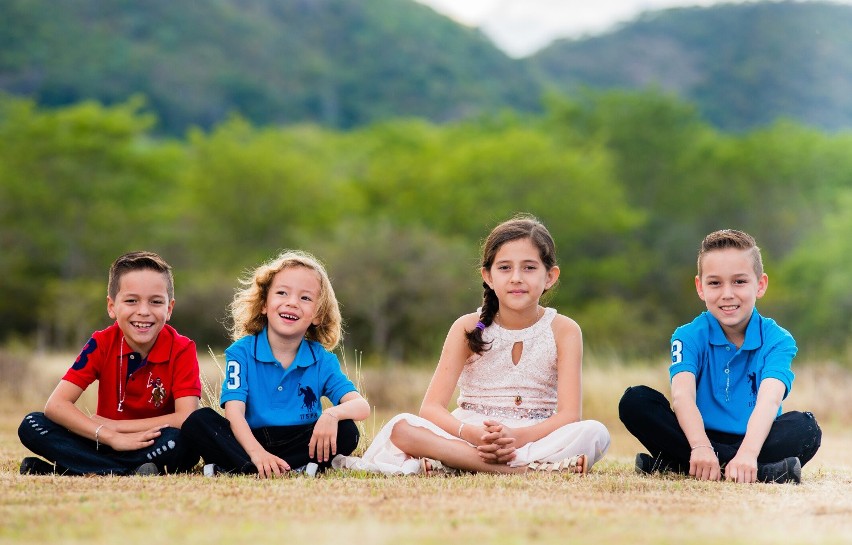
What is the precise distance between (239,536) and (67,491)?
1501 millimetres

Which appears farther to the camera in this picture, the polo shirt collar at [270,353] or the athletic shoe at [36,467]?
the polo shirt collar at [270,353]

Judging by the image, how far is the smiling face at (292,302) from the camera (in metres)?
6.04

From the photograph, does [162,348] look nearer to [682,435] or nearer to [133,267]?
[133,267]

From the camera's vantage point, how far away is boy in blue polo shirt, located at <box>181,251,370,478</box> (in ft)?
18.7

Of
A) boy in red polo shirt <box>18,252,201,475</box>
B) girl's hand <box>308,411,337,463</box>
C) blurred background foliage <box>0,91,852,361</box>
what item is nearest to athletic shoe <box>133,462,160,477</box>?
boy in red polo shirt <box>18,252,201,475</box>

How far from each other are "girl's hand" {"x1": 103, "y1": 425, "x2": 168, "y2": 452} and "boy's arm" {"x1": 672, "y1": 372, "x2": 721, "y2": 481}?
8.85 ft

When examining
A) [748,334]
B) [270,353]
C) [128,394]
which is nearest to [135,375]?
[128,394]

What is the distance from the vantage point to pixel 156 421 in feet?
19.3

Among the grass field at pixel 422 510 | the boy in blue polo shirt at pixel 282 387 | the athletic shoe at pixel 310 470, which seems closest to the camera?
the grass field at pixel 422 510

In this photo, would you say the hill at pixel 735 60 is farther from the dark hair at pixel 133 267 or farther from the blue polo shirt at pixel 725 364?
the dark hair at pixel 133 267

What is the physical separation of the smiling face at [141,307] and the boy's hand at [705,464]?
2868 millimetres

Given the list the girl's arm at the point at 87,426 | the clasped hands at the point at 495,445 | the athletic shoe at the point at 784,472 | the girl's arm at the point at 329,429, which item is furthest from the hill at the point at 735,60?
the girl's arm at the point at 87,426

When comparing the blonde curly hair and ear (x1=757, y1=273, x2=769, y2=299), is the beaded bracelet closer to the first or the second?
the blonde curly hair

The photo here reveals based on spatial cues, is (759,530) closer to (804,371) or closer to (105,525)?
(105,525)
